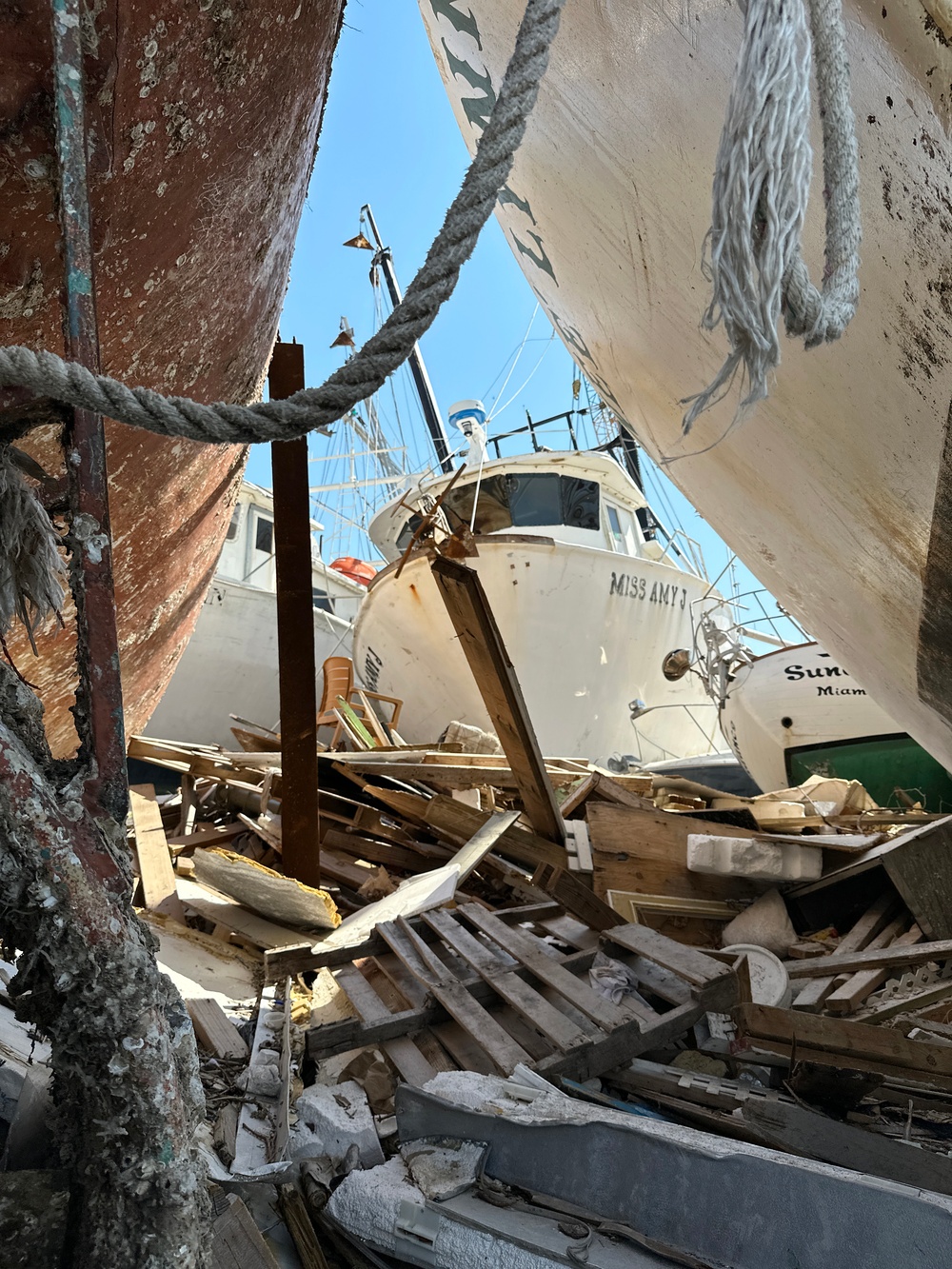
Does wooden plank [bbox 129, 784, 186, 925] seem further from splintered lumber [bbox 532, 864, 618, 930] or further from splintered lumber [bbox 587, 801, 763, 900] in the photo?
splintered lumber [bbox 587, 801, 763, 900]

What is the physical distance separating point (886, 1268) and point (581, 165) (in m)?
3.15

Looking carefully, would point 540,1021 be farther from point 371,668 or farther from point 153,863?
point 371,668

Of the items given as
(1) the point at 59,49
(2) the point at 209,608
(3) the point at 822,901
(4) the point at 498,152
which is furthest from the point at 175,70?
(2) the point at 209,608

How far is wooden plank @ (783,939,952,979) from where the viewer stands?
3.90 m

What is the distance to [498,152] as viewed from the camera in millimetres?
1288

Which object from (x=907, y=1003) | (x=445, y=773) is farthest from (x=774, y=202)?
(x=445, y=773)

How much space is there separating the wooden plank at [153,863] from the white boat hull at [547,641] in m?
5.22

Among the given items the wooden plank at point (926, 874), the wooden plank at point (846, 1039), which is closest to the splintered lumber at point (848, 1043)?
the wooden plank at point (846, 1039)

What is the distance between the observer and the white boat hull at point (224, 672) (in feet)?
44.3

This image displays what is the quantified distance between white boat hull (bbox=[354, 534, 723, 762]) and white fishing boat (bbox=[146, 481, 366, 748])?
220cm

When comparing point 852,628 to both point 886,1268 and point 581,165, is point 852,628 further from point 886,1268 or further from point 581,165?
point 886,1268

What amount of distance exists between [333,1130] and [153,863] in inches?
127

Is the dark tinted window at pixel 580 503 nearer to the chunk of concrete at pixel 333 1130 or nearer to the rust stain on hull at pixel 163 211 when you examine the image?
the rust stain on hull at pixel 163 211

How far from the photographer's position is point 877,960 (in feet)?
12.9
